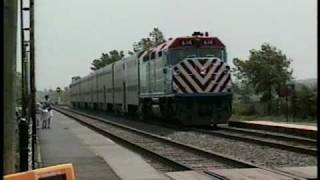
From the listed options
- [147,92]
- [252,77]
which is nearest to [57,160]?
[147,92]

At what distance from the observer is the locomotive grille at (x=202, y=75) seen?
Answer: 96.3 ft

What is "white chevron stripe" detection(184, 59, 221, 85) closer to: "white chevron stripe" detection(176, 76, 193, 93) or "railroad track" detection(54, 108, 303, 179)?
"white chevron stripe" detection(176, 76, 193, 93)

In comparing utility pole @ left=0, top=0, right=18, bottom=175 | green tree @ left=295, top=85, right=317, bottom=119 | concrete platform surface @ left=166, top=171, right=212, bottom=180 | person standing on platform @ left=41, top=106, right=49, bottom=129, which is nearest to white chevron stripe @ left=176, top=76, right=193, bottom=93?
person standing on platform @ left=41, top=106, right=49, bottom=129

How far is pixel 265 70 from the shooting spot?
Result: 59375 mm

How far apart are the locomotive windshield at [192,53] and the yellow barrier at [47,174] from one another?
2499 cm

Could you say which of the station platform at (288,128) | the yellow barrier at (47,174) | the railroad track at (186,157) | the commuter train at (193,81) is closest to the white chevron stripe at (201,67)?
the commuter train at (193,81)

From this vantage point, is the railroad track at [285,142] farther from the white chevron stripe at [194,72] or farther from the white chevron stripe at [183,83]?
the white chevron stripe at [194,72]

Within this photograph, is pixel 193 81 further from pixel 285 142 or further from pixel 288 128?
pixel 285 142

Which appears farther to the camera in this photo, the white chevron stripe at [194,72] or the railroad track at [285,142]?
the white chevron stripe at [194,72]

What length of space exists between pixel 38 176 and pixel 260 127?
87.6 feet

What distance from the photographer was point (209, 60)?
29391 millimetres

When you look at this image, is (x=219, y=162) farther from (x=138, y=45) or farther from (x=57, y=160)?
(x=138, y=45)

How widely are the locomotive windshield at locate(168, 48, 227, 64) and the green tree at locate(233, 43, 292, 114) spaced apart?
26.3 meters

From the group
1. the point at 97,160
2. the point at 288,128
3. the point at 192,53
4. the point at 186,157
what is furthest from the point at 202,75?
the point at 97,160
